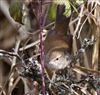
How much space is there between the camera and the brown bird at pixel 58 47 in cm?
92

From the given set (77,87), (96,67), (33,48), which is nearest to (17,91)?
(33,48)

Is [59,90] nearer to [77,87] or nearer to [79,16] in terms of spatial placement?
[77,87]

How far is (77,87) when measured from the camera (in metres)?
0.99

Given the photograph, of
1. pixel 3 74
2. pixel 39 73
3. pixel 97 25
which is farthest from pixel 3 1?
pixel 39 73

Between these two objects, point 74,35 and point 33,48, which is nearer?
point 74,35

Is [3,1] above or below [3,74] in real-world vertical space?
above

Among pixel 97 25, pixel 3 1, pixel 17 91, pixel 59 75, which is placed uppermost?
pixel 3 1

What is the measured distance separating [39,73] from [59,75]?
80mm

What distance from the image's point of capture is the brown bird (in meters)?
0.92

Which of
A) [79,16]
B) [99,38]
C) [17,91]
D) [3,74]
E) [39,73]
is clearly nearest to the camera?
[39,73]

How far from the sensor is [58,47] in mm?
988

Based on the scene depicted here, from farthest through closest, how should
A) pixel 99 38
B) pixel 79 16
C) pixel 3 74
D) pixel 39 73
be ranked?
pixel 3 74
pixel 99 38
pixel 79 16
pixel 39 73

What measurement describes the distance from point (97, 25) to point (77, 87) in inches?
14.2

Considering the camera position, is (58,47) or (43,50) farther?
(58,47)
